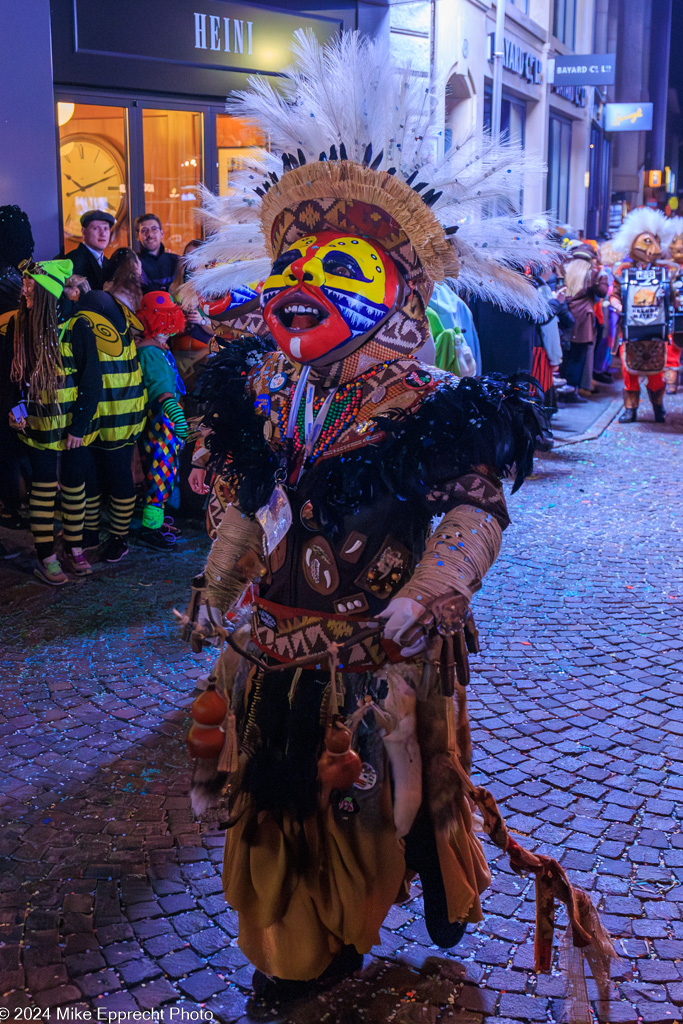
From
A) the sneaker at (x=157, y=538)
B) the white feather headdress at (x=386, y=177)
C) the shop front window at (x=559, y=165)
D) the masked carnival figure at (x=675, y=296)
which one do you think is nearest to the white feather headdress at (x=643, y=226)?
the masked carnival figure at (x=675, y=296)

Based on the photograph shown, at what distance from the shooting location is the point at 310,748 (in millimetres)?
2357

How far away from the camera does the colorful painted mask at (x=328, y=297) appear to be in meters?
2.35

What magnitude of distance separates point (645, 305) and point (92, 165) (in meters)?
6.58

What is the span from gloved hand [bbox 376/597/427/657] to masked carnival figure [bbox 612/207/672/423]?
10487 millimetres

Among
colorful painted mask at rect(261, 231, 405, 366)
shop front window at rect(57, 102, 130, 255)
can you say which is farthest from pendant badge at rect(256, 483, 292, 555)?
shop front window at rect(57, 102, 130, 255)

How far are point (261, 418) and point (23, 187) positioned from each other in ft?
19.0

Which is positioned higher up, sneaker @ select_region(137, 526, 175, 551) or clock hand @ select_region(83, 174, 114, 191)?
clock hand @ select_region(83, 174, 114, 191)

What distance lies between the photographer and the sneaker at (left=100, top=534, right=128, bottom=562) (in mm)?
6500

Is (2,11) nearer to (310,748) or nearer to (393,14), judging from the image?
(393,14)

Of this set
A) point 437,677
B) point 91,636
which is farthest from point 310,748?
point 91,636

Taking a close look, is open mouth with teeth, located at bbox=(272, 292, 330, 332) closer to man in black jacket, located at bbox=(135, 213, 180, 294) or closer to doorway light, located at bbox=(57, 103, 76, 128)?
man in black jacket, located at bbox=(135, 213, 180, 294)

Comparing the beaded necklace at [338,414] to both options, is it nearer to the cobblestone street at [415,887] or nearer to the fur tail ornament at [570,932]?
the fur tail ornament at [570,932]

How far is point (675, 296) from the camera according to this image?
12.7m

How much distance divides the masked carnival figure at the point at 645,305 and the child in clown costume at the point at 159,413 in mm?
6906
